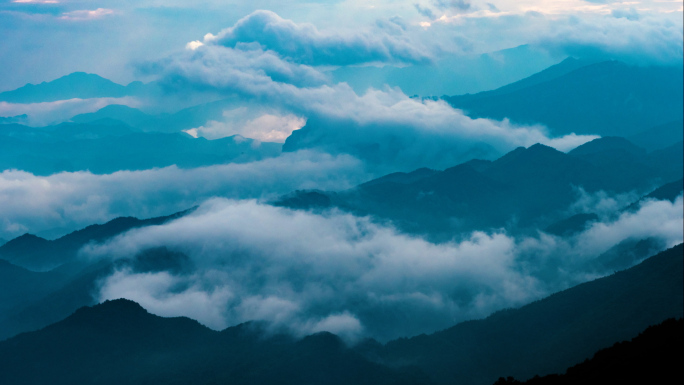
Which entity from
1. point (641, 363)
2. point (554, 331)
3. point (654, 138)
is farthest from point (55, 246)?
point (654, 138)

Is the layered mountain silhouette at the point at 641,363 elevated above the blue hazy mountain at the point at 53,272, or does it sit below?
below

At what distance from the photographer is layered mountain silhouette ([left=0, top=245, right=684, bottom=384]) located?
7356 cm

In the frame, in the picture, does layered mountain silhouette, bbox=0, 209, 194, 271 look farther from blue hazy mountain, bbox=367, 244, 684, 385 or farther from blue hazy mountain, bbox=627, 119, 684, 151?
blue hazy mountain, bbox=627, 119, 684, 151

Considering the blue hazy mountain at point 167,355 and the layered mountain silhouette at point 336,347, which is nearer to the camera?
the layered mountain silhouette at point 336,347

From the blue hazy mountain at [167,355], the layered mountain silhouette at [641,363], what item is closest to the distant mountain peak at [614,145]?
the blue hazy mountain at [167,355]

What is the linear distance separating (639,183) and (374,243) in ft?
279

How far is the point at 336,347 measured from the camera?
91.8 m

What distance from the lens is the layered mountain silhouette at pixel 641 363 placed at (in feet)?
137

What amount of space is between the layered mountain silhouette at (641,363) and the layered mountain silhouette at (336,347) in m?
18.2

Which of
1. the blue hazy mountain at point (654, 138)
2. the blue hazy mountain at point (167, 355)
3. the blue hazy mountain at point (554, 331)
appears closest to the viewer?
the blue hazy mountain at point (554, 331)

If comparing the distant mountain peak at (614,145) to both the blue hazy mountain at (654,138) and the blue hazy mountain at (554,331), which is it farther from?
the blue hazy mountain at (554,331)

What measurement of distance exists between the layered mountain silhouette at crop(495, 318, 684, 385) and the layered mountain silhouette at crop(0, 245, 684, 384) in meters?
18.2

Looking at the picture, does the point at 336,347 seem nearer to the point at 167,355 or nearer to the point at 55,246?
the point at 167,355

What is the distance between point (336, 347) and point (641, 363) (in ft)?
183
